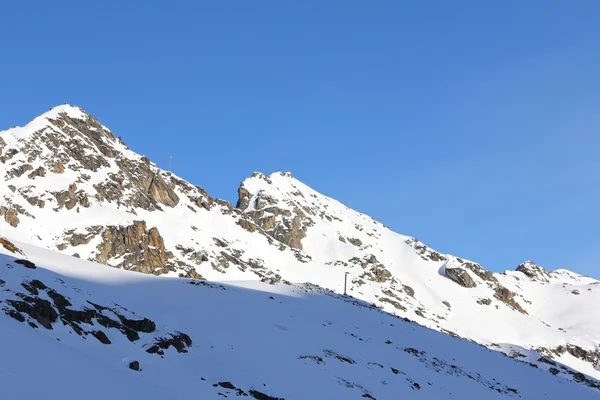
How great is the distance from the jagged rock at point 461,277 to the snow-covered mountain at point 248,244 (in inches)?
15.6

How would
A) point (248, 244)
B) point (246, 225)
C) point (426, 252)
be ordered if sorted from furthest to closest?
point (426, 252) → point (246, 225) → point (248, 244)

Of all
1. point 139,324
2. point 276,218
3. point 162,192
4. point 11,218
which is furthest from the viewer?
point 276,218

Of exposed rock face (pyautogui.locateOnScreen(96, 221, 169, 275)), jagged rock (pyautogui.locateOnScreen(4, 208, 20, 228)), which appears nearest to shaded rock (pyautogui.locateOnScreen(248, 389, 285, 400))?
exposed rock face (pyautogui.locateOnScreen(96, 221, 169, 275))

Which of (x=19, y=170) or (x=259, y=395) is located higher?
(x=19, y=170)

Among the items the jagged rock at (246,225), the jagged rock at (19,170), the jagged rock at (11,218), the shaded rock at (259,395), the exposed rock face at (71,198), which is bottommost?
the shaded rock at (259,395)

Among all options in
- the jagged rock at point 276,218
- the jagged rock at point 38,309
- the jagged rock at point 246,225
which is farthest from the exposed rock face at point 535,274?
the jagged rock at point 38,309

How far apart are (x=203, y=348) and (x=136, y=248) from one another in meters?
79.7

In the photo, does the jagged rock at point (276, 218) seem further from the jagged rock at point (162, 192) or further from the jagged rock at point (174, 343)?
the jagged rock at point (174, 343)

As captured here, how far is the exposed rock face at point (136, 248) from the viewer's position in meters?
97.5

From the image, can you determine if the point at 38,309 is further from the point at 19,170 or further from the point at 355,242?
the point at 355,242

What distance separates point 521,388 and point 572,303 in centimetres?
13971

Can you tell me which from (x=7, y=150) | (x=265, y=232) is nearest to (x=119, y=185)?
(x=7, y=150)

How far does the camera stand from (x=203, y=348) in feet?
83.9

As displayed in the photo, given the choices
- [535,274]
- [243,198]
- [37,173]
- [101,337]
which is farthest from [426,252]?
[101,337]
